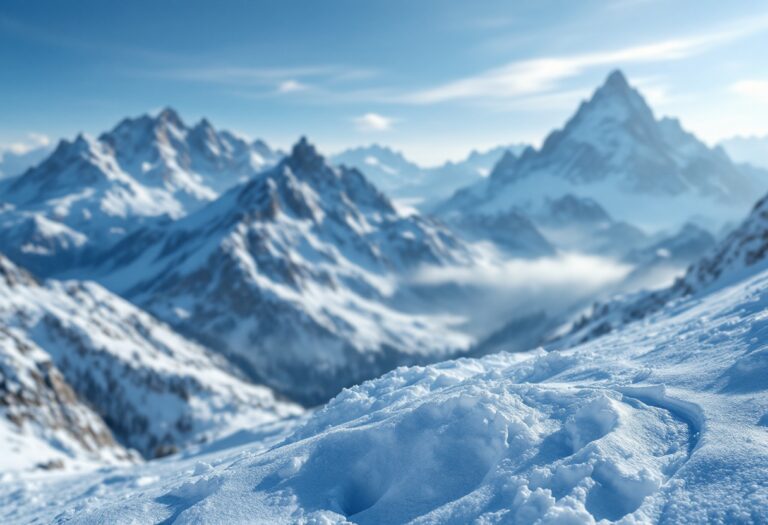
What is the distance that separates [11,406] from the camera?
299 feet

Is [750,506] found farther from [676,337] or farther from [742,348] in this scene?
[676,337]

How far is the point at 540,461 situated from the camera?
36.5 feet

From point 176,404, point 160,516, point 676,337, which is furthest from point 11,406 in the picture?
point 676,337

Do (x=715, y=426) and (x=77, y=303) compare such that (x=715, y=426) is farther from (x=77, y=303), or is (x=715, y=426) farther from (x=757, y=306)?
(x=77, y=303)

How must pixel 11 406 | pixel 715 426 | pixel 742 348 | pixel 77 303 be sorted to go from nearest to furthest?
1. pixel 715 426
2. pixel 742 348
3. pixel 11 406
4. pixel 77 303

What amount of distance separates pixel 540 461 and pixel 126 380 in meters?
170

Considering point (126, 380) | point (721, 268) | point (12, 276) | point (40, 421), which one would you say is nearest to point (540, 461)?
point (721, 268)

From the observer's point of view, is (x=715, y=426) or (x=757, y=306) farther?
(x=757, y=306)

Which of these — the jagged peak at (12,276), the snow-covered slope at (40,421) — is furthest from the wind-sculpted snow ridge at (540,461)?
the jagged peak at (12,276)

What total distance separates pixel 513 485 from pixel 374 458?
11.5 feet

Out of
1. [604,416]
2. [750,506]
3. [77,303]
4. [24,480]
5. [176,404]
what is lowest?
[176,404]

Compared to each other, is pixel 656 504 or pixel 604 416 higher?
pixel 604 416

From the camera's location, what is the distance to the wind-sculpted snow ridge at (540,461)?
387 inches

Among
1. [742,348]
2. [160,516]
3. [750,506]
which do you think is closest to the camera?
[750,506]
